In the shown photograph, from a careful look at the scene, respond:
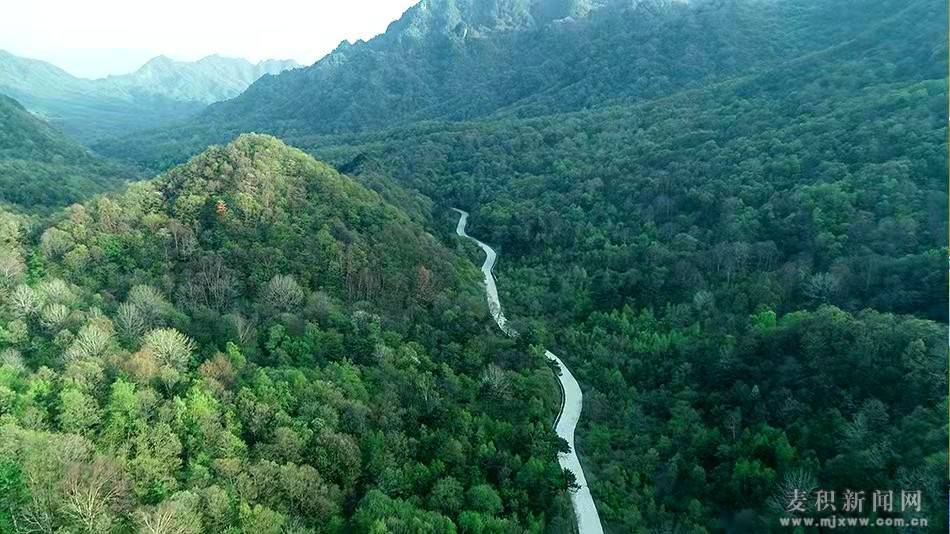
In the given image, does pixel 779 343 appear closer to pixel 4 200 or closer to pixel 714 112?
pixel 714 112

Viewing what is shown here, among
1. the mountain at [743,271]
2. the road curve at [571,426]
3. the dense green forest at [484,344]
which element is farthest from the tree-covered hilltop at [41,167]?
the road curve at [571,426]

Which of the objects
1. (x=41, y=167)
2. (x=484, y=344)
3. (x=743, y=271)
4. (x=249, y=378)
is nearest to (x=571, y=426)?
(x=484, y=344)

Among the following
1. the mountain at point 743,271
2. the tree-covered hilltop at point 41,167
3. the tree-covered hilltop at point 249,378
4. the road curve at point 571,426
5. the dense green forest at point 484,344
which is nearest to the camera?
the tree-covered hilltop at point 249,378

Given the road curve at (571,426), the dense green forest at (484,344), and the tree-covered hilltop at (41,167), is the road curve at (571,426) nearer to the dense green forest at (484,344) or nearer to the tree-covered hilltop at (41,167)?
the dense green forest at (484,344)

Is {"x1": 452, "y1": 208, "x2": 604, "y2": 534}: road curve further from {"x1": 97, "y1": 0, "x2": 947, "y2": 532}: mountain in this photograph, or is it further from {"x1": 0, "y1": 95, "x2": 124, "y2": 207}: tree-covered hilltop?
{"x1": 0, "y1": 95, "x2": 124, "y2": 207}: tree-covered hilltop

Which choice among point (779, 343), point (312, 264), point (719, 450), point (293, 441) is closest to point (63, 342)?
point (293, 441)
